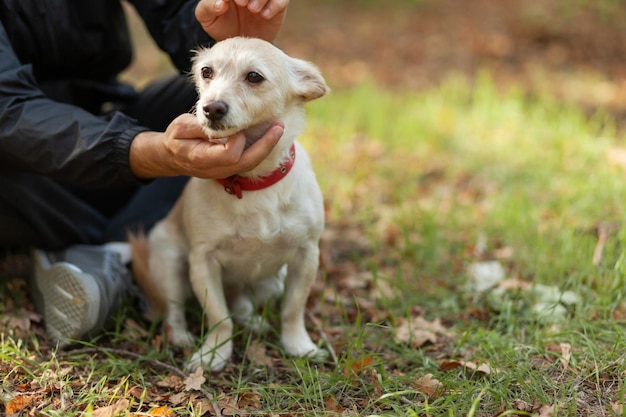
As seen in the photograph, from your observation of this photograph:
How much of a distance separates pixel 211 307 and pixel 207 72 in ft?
2.80

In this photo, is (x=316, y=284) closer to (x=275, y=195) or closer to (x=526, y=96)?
(x=275, y=195)

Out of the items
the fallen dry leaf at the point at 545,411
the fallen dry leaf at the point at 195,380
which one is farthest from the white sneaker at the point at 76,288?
the fallen dry leaf at the point at 545,411

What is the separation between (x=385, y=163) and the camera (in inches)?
172

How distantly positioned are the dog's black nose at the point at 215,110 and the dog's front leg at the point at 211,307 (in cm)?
62

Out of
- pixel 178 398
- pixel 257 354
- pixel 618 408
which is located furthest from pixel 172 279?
pixel 618 408

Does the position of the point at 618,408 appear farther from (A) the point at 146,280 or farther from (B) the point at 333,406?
(A) the point at 146,280

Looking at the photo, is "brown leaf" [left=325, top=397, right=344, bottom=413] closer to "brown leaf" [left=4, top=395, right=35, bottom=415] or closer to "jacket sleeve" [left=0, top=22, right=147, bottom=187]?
"brown leaf" [left=4, top=395, right=35, bottom=415]

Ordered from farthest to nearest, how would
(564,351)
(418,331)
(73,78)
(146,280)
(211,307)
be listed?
(73,78)
(146,280)
(418,331)
(211,307)
(564,351)

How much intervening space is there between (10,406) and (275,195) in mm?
1069

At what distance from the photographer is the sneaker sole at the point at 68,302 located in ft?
7.93

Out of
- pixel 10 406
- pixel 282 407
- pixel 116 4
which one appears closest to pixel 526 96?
pixel 116 4

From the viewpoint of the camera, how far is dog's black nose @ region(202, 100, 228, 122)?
6.41ft

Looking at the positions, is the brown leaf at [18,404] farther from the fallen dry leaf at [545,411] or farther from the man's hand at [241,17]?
the fallen dry leaf at [545,411]

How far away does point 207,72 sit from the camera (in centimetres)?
220
